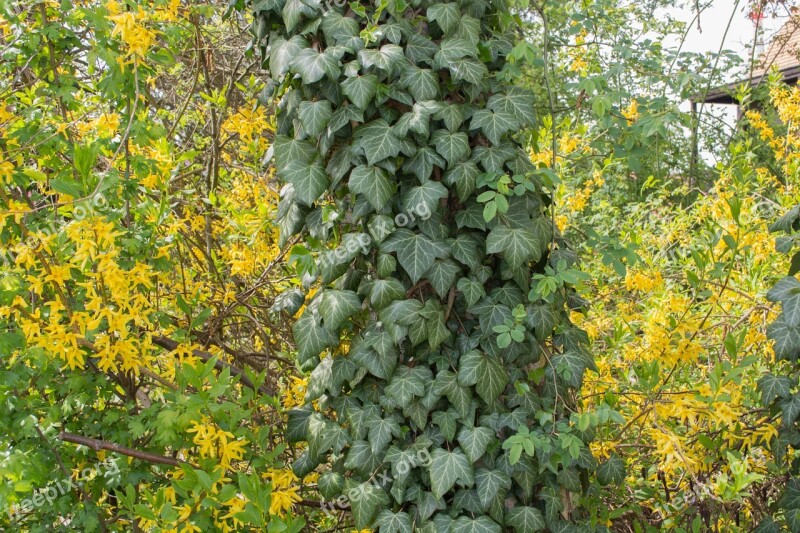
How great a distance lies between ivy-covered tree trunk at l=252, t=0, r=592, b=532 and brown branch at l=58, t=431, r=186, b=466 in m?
0.46

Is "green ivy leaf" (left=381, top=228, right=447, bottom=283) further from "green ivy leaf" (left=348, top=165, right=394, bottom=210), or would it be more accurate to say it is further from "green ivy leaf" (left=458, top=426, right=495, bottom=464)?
"green ivy leaf" (left=458, top=426, right=495, bottom=464)

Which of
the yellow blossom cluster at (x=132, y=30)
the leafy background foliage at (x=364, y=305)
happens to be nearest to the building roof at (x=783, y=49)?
the leafy background foliage at (x=364, y=305)

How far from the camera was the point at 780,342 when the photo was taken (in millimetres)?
2242

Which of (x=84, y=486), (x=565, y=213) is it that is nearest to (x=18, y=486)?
(x=84, y=486)

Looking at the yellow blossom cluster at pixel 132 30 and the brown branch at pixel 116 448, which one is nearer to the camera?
the yellow blossom cluster at pixel 132 30

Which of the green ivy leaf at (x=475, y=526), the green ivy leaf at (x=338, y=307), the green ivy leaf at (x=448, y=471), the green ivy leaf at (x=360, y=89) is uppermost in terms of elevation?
the green ivy leaf at (x=360, y=89)

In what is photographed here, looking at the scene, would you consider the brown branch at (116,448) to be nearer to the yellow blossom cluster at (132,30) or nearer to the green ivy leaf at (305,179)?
the green ivy leaf at (305,179)

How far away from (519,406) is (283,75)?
1197 mm

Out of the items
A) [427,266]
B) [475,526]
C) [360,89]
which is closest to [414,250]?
[427,266]

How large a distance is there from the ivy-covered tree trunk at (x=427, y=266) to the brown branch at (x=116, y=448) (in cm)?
46

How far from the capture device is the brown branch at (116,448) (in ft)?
7.63

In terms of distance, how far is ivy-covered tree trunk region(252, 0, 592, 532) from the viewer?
6.94 ft

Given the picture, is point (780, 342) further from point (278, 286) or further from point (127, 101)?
point (127, 101)

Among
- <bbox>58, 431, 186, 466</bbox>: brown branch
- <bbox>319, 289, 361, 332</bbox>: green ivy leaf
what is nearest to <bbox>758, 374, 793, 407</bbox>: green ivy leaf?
<bbox>319, 289, 361, 332</bbox>: green ivy leaf
